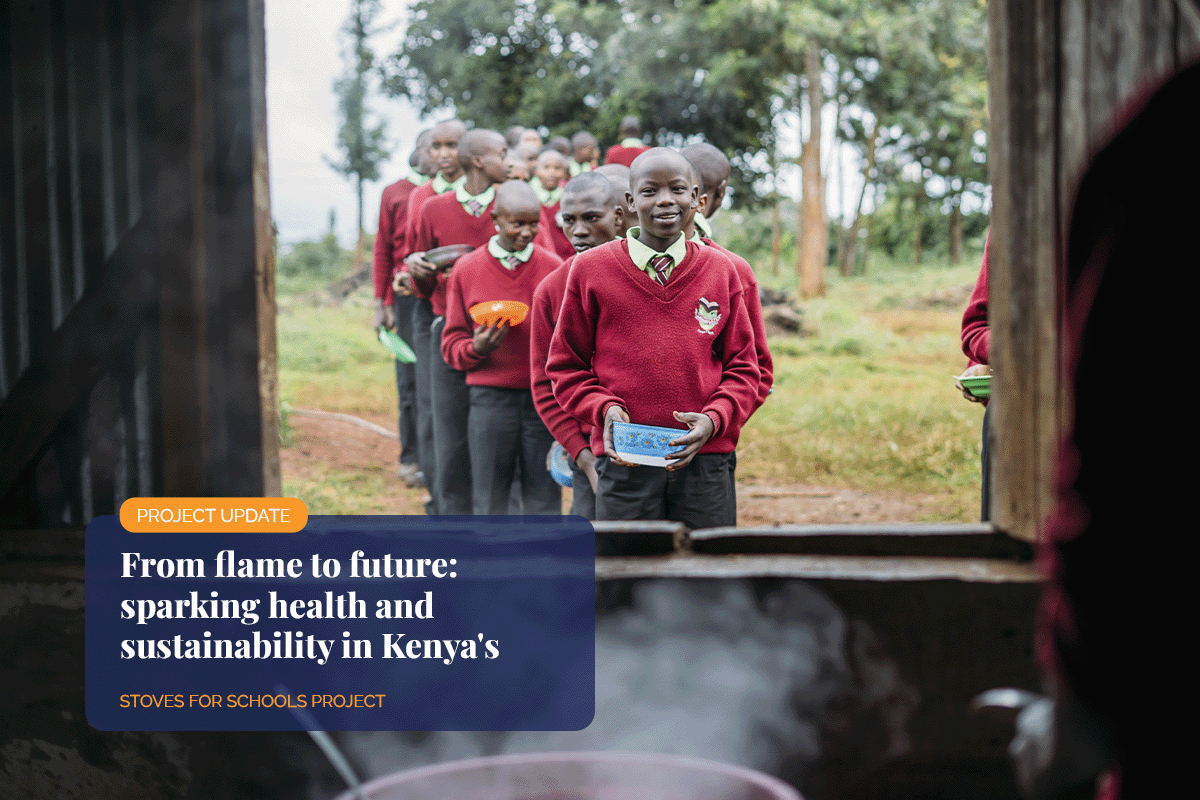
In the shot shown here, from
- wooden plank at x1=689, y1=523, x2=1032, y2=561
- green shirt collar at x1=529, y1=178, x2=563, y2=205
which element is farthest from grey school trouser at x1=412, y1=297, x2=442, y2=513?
wooden plank at x1=689, y1=523, x2=1032, y2=561

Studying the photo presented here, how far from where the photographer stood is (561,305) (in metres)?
3.02

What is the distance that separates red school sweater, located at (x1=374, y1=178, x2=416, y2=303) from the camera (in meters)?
6.05

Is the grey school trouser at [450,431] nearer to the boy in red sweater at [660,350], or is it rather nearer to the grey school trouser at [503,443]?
the grey school trouser at [503,443]

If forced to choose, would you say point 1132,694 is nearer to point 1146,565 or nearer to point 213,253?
point 1146,565

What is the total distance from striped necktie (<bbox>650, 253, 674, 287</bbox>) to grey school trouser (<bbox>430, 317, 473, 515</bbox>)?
203 cm

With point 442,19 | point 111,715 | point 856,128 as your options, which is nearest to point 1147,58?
point 111,715

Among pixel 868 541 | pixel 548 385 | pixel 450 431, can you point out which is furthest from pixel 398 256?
pixel 868 541

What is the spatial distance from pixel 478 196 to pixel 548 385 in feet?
6.58

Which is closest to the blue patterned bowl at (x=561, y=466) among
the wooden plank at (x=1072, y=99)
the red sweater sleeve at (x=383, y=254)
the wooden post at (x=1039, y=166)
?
the wooden post at (x=1039, y=166)

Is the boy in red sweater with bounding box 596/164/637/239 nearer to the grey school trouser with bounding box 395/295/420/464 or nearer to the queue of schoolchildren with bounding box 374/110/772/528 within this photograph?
the queue of schoolchildren with bounding box 374/110/772/528

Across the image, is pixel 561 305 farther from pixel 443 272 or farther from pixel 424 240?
pixel 424 240

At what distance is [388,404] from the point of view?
10602 millimetres

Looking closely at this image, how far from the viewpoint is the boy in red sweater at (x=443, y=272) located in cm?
477

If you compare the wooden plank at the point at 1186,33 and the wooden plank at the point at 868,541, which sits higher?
the wooden plank at the point at 1186,33
